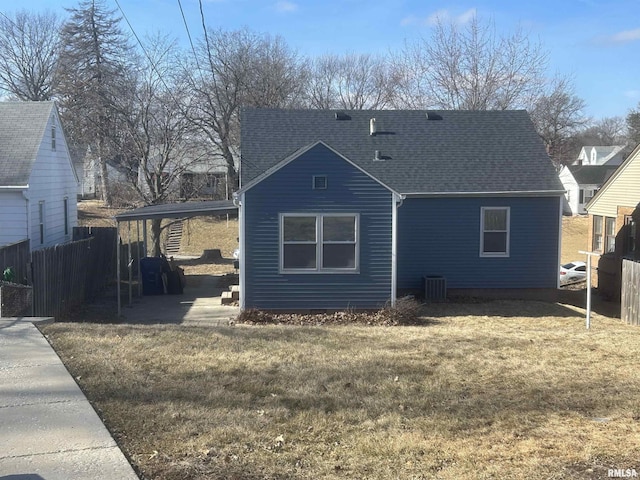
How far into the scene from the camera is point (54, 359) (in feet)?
24.4

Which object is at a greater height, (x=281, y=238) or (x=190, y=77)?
(x=190, y=77)

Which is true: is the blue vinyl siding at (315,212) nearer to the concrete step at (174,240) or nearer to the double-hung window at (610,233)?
the double-hung window at (610,233)

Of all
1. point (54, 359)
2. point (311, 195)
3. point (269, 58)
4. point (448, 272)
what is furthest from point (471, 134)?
point (269, 58)

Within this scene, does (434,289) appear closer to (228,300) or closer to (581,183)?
(228,300)

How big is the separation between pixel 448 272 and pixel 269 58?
27.6 metres

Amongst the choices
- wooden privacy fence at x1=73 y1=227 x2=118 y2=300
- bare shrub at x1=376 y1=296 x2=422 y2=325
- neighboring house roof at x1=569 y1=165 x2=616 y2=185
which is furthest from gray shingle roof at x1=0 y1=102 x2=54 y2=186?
neighboring house roof at x1=569 y1=165 x2=616 y2=185

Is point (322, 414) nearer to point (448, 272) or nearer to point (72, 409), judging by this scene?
point (72, 409)

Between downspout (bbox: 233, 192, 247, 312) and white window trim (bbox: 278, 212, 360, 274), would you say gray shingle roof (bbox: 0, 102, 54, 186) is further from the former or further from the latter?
white window trim (bbox: 278, 212, 360, 274)

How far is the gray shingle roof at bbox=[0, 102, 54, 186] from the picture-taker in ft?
57.3

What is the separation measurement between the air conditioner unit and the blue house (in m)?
0.13

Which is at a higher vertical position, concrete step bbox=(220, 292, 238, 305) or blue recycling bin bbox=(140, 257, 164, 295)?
blue recycling bin bbox=(140, 257, 164, 295)

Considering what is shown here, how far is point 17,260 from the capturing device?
43.0 feet

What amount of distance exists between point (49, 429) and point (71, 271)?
12.2 meters
